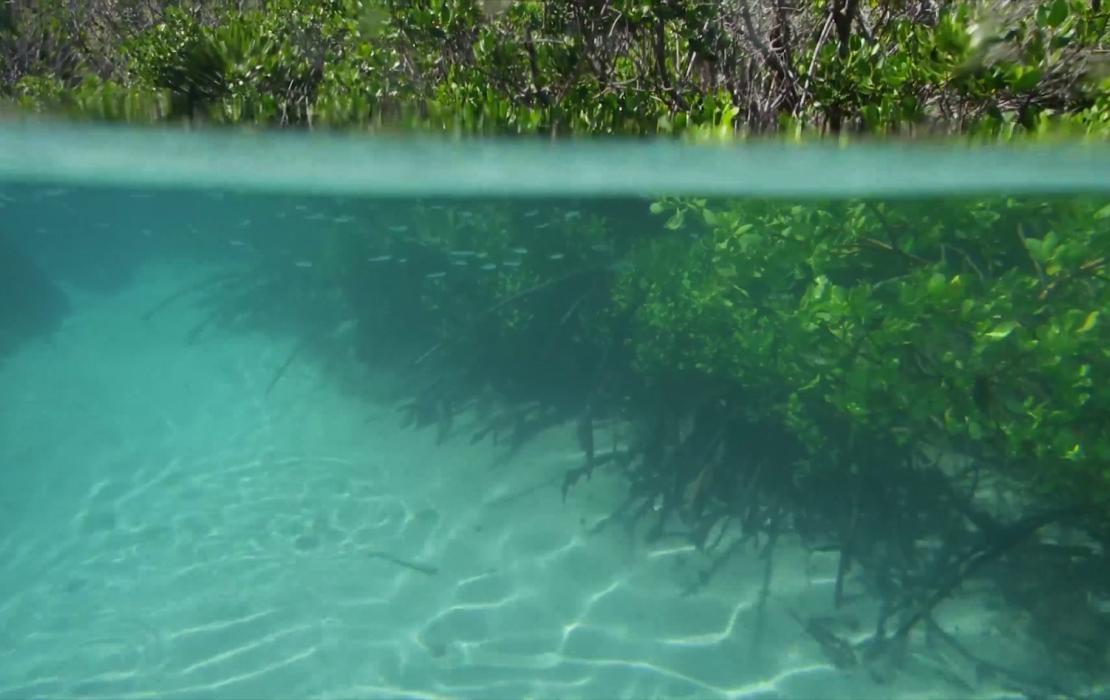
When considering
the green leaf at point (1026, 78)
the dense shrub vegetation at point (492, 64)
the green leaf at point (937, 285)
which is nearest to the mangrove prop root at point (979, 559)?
the green leaf at point (937, 285)

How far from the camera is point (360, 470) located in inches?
262

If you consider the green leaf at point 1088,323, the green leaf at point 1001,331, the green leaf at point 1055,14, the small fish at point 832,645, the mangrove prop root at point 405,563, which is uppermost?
the green leaf at point 1055,14

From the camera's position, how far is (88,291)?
8648 millimetres

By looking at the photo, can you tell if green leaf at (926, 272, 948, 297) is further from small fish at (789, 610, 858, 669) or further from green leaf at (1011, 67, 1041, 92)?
green leaf at (1011, 67, 1041, 92)

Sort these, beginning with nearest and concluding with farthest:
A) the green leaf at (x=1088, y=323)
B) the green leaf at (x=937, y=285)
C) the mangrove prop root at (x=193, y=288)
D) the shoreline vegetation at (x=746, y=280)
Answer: the green leaf at (x=1088, y=323) < the green leaf at (x=937, y=285) < the shoreline vegetation at (x=746, y=280) < the mangrove prop root at (x=193, y=288)

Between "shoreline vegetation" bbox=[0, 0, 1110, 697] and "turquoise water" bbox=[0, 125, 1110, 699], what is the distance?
0.30 ft

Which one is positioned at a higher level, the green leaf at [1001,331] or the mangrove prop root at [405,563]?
the green leaf at [1001,331]

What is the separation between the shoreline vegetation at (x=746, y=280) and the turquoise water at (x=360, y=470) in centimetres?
9

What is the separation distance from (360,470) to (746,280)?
292 centimetres

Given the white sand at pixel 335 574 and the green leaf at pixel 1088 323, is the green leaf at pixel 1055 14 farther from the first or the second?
the white sand at pixel 335 574

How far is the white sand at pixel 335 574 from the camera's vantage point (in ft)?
18.5

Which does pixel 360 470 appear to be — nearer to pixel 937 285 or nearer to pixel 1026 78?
pixel 937 285

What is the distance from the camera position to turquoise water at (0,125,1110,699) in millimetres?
5695

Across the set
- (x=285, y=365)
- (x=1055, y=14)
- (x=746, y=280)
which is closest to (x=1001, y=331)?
(x=746, y=280)
